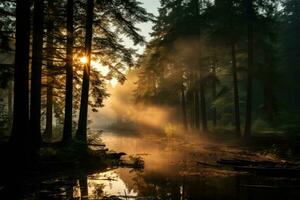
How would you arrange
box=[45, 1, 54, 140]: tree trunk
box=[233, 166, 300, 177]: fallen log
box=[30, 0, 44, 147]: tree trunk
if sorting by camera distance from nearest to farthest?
1. box=[233, 166, 300, 177]: fallen log
2. box=[30, 0, 44, 147]: tree trunk
3. box=[45, 1, 54, 140]: tree trunk

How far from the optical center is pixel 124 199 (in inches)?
392

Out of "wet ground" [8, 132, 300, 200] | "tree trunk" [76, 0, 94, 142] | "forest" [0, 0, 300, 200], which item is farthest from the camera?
"tree trunk" [76, 0, 94, 142]

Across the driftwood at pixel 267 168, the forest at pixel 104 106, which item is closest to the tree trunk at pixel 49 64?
the forest at pixel 104 106

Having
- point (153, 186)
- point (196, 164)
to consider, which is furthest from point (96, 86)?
point (153, 186)

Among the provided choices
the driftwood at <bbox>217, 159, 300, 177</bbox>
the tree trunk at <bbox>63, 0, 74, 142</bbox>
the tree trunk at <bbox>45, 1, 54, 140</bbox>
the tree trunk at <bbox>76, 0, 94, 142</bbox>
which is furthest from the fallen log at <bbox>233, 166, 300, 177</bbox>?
the tree trunk at <bbox>45, 1, 54, 140</bbox>

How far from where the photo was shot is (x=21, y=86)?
43.2 ft

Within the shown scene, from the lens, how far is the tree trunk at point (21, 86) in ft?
42.4

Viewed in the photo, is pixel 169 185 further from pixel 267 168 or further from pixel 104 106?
pixel 104 106

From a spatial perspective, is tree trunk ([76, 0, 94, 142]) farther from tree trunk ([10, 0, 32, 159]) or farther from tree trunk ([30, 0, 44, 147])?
tree trunk ([10, 0, 32, 159])

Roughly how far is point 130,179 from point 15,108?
15.7 ft

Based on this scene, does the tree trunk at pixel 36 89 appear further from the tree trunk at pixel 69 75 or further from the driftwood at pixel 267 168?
the driftwood at pixel 267 168

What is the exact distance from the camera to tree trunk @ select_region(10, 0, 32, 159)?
→ 12931 mm

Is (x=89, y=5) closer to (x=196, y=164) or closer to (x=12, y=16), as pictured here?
(x=12, y=16)

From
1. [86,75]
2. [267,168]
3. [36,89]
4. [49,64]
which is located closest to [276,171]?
[267,168]
